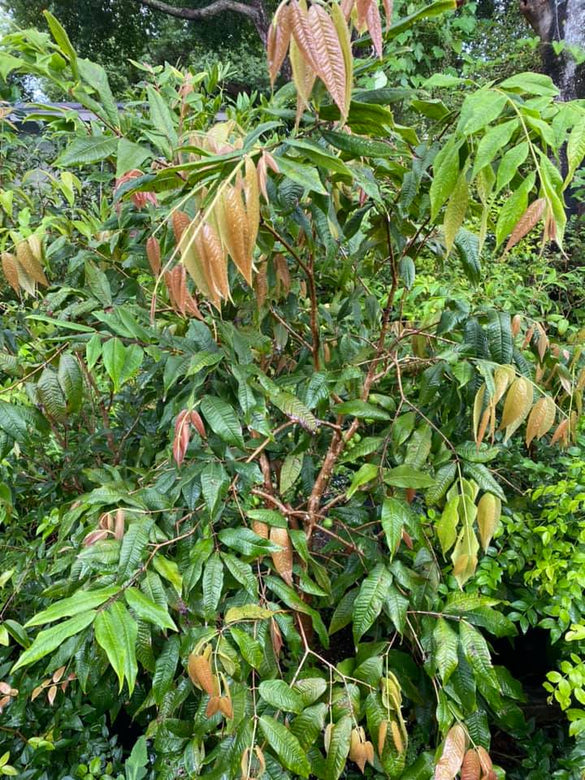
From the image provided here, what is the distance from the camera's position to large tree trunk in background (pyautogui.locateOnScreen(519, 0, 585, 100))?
331cm

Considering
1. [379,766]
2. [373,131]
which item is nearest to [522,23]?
[373,131]

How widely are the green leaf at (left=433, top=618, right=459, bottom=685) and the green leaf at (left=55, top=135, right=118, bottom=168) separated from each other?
0.85 metres

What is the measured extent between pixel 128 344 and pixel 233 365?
0.18m

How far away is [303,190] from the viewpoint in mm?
768

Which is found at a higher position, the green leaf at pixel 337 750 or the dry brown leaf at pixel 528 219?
the dry brown leaf at pixel 528 219

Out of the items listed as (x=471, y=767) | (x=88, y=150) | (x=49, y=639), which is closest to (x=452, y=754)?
(x=471, y=767)

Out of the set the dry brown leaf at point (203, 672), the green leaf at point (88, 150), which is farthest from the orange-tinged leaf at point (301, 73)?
the dry brown leaf at point (203, 672)

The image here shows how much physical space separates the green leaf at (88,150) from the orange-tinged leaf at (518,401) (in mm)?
668

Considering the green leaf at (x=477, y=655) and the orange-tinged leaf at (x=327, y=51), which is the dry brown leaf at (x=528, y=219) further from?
the green leaf at (x=477, y=655)

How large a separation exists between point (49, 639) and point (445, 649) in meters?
0.56

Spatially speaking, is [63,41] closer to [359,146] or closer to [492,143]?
[359,146]

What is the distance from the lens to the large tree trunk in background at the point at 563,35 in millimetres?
3307

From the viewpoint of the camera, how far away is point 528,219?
1.94ft

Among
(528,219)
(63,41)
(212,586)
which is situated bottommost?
(212,586)
